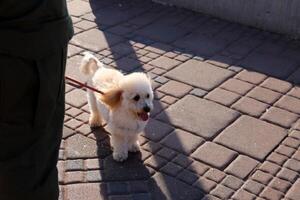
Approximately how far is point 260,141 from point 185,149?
25.9 inches

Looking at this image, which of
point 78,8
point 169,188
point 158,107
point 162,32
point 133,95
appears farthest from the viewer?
point 78,8

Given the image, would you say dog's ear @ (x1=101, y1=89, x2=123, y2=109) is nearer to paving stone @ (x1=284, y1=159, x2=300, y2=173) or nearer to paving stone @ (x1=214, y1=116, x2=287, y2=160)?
paving stone @ (x1=214, y1=116, x2=287, y2=160)

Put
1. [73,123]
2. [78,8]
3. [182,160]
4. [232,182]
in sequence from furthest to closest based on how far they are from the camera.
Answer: [78,8] < [73,123] < [182,160] < [232,182]

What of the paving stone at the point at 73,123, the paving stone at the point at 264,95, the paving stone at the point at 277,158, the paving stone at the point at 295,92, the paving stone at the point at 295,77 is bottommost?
the paving stone at the point at 295,77

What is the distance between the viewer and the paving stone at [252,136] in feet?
13.9

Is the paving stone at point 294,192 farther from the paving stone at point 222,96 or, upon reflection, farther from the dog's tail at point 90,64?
the dog's tail at point 90,64

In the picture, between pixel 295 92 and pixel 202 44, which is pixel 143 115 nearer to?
pixel 295 92

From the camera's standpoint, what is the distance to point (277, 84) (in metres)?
5.27

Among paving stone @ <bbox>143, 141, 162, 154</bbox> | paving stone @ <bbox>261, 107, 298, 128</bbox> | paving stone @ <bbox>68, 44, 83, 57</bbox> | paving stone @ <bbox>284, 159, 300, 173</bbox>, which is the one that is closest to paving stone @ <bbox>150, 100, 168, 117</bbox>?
paving stone @ <bbox>143, 141, 162, 154</bbox>

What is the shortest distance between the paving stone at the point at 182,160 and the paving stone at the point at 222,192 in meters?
0.34

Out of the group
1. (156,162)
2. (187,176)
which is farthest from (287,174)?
(156,162)

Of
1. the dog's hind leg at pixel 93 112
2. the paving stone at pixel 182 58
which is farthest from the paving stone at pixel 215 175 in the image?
the paving stone at pixel 182 58

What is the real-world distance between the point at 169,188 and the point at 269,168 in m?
0.84

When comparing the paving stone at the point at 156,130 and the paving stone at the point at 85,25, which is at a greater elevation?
the paving stone at the point at 156,130
